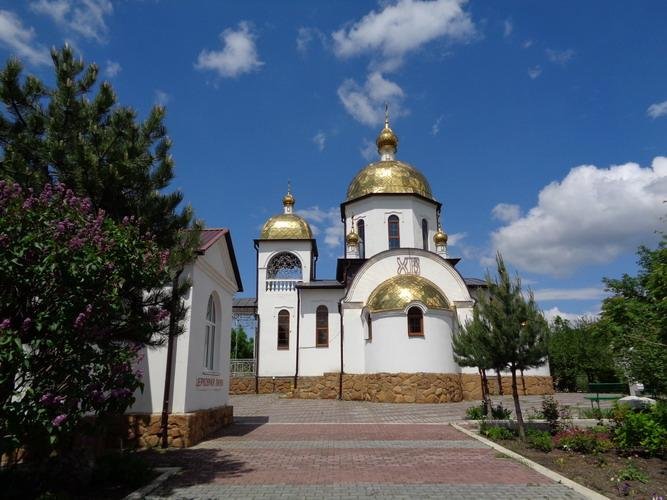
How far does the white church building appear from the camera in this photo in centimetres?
2252

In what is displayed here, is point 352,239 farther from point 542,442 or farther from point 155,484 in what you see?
point 155,484

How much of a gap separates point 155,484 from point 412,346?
1661cm

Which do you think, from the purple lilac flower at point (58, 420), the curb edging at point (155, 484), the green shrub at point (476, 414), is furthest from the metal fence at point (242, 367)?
the purple lilac flower at point (58, 420)

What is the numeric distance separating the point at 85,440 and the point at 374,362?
1758cm

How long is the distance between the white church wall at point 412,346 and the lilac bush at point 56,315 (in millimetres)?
17517

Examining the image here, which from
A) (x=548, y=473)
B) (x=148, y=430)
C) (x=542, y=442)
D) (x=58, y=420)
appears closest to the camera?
(x=58, y=420)

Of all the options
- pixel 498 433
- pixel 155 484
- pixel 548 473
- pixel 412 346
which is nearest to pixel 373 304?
pixel 412 346

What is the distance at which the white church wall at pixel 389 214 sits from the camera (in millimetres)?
29594

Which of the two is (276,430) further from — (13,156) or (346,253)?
(346,253)

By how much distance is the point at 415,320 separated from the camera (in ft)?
74.9

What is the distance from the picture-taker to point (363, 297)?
2611 cm

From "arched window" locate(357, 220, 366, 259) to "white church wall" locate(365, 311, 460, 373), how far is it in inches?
295

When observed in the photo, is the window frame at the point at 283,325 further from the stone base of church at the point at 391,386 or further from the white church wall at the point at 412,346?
the white church wall at the point at 412,346

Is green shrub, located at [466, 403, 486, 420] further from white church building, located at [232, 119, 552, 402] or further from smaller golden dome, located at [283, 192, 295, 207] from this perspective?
smaller golden dome, located at [283, 192, 295, 207]
